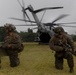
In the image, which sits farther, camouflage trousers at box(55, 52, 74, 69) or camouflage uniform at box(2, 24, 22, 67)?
camouflage uniform at box(2, 24, 22, 67)

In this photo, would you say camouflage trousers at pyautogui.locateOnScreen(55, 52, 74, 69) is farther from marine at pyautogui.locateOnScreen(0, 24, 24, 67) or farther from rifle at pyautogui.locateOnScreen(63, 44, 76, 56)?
marine at pyautogui.locateOnScreen(0, 24, 24, 67)

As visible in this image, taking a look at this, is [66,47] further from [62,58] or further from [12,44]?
[12,44]

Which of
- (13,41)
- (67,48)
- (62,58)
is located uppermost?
(13,41)

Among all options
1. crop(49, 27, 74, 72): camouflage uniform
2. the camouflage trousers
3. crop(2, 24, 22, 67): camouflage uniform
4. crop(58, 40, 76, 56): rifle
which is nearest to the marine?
crop(2, 24, 22, 67): camouflage uniform

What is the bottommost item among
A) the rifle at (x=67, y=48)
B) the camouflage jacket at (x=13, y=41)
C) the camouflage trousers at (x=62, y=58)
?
the camouflage trousers at (x=62, y=58)

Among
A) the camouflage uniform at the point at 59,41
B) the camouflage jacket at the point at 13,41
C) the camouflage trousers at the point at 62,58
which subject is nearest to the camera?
the camouflage trousers at the point at 62,58

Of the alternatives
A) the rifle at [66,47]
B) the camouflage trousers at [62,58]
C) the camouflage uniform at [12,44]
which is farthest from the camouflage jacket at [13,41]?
the rifle at [66,47]

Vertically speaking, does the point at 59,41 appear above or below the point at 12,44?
above

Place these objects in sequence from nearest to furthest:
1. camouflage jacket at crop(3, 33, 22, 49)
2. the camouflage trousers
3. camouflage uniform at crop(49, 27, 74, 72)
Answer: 1. the camouflage trousers
2. camouflage uniform at crop(49, 27, 74, 72)
3. camouflage jacket at crop(3, 33, 22, 49)

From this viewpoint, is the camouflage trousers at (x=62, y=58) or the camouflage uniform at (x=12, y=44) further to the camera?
the camouflage uniform at (x=12, y=44)

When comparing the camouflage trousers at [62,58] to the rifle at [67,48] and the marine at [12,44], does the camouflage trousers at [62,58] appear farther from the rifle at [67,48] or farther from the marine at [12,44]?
the marine at [12,44]

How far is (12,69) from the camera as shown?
444 inches

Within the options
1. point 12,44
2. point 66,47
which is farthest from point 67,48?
point 12,44

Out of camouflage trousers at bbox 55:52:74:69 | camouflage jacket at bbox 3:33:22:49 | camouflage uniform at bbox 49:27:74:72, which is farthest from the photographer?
camouflage jacket at bbox 3:33:22:49
